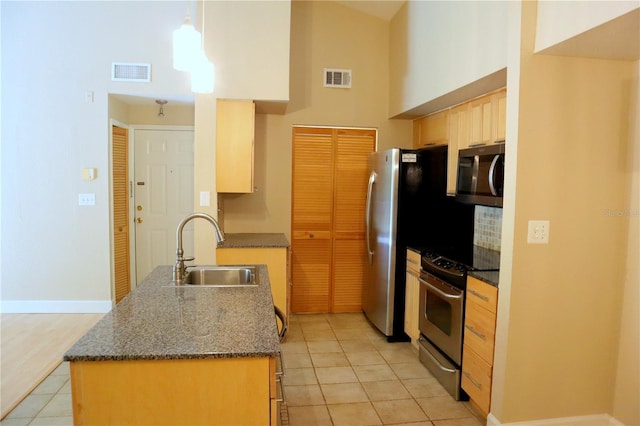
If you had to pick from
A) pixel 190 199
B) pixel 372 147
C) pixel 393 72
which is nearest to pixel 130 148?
pixel 190 199

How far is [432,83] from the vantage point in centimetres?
332

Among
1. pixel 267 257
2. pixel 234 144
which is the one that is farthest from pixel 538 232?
pixel 234 144

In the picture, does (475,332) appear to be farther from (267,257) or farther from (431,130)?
(431,130)

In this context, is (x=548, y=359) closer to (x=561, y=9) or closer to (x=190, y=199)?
(x=561, y=9)

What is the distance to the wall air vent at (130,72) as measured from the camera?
377cm

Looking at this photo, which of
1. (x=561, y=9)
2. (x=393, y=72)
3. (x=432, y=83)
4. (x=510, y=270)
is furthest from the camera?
(x=393, y=72)

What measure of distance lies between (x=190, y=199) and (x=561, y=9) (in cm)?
376

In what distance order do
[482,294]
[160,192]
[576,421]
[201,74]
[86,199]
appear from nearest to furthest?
[201,74]
[576,421]
[482,294]
[86,199]
[160,192]

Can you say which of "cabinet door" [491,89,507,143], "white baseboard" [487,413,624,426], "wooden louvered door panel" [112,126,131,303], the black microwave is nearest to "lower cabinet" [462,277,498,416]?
"white baseboard" [487,413,624,426]

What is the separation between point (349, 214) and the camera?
14.6ft

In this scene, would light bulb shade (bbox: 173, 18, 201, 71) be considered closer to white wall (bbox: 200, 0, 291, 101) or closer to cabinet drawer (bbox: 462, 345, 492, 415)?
white wall (bbox: 200, 0, 291, 101)

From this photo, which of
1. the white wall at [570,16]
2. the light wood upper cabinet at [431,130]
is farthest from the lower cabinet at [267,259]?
the white wall at [570,16]

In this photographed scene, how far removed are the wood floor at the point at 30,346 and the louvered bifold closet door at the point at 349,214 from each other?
2.46m

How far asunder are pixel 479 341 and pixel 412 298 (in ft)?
3.40
